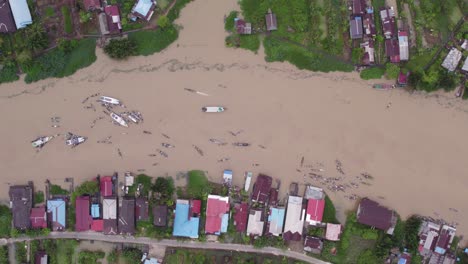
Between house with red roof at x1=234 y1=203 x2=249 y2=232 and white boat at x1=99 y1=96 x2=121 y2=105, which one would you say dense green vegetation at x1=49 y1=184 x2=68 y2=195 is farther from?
house with red roof at x1=234 y1=203 x2=249 y2=232

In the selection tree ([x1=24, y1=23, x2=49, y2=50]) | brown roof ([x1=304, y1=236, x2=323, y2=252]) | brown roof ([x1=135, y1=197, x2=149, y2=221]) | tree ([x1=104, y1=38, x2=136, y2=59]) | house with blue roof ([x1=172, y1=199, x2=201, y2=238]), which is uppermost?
tree ([x1=24, y1=23, x2=49, y2=50])

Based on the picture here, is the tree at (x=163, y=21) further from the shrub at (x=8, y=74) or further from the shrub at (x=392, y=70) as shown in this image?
the shrub at (x=392, y=70)

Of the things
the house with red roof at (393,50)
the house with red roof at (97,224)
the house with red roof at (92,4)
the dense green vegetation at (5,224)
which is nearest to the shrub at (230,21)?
the house with red roof at (92,4)

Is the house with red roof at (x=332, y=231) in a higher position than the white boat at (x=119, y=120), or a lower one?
lower

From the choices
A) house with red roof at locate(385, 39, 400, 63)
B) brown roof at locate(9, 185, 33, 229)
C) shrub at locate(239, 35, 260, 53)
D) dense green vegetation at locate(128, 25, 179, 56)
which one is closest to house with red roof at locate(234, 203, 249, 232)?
shrub at locate(239, 35, 260, 53)

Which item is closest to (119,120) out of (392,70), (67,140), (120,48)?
(67,140)

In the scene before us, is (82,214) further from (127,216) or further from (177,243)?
(177,243)

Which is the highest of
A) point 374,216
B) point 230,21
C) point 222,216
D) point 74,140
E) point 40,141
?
point 230,21
